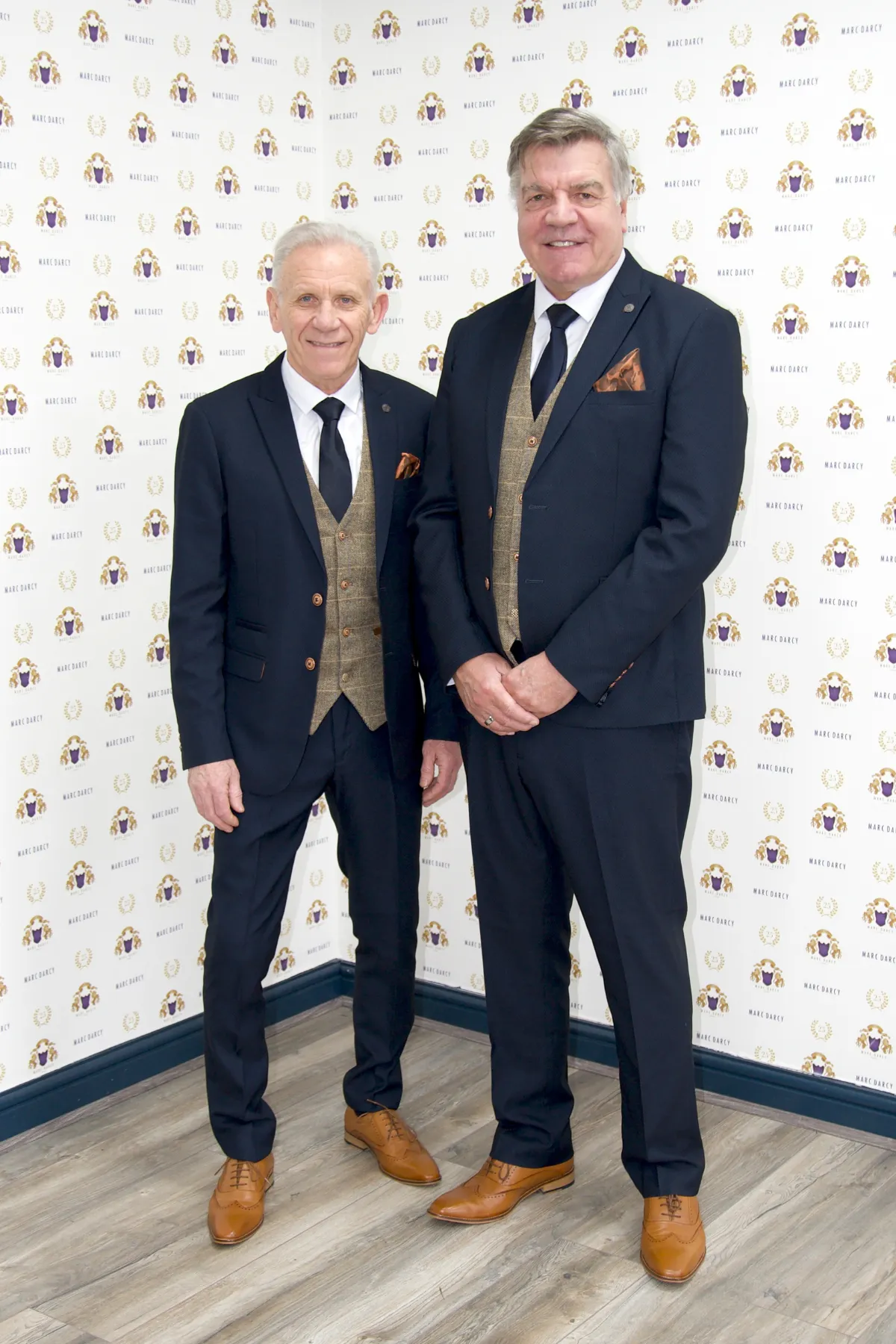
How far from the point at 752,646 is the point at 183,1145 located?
1.44 meters

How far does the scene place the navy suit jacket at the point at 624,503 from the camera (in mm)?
2141

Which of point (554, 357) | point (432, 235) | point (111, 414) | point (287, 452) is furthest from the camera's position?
point (432, 235)

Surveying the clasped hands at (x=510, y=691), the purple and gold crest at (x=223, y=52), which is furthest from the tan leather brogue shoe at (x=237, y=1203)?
the purple and gold crest at (x=223, y=52)

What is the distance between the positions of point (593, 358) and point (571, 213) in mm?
214

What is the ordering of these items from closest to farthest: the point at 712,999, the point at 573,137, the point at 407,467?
the point at 573,137, the point at 407,467, the point at 712,999

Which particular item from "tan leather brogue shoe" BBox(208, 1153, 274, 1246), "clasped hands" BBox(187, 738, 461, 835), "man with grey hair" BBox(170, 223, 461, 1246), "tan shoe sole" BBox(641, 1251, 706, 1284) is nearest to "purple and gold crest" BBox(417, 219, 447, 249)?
"man with grey hair" BBox(170, 223, 461, 1246)

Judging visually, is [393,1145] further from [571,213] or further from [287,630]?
[571,213]

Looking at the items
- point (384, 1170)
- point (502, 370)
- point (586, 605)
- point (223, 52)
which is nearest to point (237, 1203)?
point (384, 1170)

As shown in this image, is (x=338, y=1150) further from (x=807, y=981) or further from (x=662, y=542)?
(x=662, y=542)

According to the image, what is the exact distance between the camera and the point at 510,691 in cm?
224

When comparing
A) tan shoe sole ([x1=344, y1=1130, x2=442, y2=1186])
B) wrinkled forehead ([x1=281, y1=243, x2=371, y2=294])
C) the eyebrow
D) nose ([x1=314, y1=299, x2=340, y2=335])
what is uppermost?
the eyebrow

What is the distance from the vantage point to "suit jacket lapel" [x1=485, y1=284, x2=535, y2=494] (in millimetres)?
2283

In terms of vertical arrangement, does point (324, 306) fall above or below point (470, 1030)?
above

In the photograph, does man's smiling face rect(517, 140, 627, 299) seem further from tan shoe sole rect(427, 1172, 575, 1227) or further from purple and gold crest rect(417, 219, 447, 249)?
tan shoe sole rect(427, 1172, 575, 1227)
